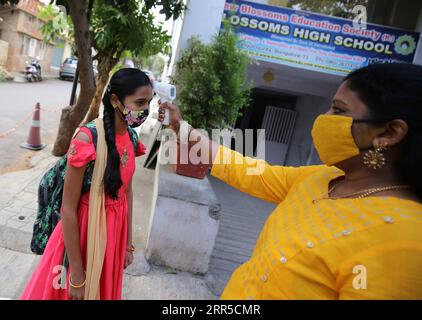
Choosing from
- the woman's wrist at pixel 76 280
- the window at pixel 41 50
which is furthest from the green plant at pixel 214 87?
the window at pixel 41 50

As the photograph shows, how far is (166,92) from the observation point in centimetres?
176

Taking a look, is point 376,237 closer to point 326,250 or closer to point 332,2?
point 326,250

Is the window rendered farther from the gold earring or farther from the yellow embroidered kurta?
the gold earring

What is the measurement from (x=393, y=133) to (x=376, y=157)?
0.28ft

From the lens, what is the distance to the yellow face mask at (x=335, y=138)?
1.06 meters

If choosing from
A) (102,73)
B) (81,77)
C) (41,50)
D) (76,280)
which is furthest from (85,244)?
(41,50)

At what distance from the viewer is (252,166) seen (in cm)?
148

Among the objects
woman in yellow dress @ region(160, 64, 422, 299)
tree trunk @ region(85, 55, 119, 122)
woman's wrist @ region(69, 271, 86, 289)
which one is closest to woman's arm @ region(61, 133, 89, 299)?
woman's wrist @ region(69, 271, 86, 289)

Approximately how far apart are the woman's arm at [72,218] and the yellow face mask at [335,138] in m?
1.08

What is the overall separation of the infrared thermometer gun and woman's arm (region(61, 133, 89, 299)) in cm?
41

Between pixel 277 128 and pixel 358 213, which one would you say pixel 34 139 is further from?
pixel 358 213

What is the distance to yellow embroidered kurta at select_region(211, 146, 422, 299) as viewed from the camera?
0.81 m

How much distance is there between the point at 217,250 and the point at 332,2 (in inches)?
205
